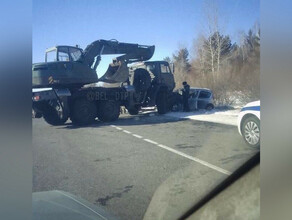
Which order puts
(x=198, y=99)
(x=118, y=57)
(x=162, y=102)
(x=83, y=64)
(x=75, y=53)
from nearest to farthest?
(x=75, y=53), (x=83, y=64), (x=118, y=57), (x=198, y=99), (x=162, y=102)

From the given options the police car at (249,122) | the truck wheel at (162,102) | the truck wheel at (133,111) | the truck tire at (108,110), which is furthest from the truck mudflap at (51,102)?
the police car at (249,122)

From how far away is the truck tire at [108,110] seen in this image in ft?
8.14

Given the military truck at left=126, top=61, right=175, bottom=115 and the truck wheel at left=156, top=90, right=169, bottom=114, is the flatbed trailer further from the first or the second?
the truck wheel at left=156, top=90, right=169, bottom=114

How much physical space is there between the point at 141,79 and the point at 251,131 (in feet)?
3.07

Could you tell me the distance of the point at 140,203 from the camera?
2402 mm

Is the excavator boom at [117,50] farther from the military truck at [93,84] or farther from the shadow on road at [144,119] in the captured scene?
the shadow on road at [144,119]

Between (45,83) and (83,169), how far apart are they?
63 cm

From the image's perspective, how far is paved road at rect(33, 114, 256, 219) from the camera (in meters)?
2.27

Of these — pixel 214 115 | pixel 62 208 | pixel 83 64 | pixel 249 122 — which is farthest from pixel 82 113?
pixel 249 122

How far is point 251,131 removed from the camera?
237cm

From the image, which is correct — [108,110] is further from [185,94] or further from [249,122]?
[249,122]
